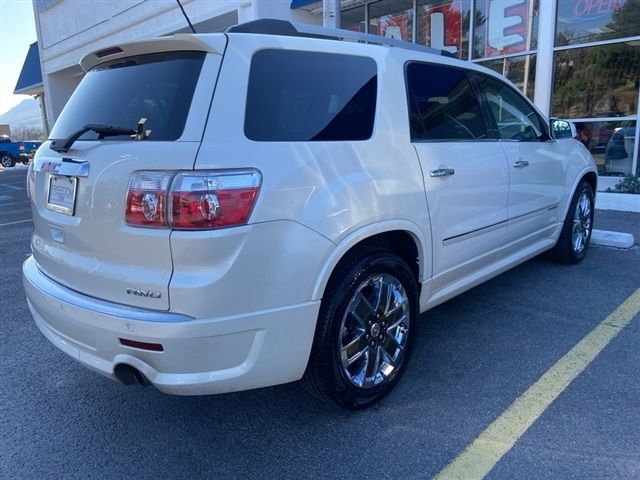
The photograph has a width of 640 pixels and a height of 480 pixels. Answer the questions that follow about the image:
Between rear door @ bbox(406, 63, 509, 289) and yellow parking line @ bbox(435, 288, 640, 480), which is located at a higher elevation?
rear door @ bbox(406, 63, 509, 289)

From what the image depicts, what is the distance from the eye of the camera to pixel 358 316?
2709 millimetres

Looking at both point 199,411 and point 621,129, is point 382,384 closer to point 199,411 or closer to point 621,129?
point 199,411

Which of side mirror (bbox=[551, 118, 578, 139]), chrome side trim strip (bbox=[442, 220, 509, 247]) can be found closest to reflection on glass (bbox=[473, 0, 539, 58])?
side mirror (bbox=[551, 118, 578, 139])

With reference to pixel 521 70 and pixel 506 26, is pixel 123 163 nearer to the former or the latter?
pixel 521 70

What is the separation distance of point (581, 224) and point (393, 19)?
9.24 m

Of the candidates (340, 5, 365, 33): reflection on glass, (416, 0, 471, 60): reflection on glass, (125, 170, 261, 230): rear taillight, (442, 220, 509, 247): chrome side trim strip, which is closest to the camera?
(125, 170, 261, 230): rear taillight

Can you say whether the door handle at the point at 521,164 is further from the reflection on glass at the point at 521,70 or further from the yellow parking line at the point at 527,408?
the reflection on glass at the point at 521,70

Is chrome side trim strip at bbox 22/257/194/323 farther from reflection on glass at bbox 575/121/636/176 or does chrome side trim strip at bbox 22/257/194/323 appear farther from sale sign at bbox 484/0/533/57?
sale sign at bbox 484/0/533/57

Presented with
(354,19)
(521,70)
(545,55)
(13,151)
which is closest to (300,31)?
(545,55)

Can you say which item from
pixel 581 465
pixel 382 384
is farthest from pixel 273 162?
pixel 581 465

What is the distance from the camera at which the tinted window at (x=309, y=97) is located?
2.32 metres

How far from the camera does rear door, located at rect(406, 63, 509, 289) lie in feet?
10.1

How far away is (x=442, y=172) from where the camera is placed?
121 inches

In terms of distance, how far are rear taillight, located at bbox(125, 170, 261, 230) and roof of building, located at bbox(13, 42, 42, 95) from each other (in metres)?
30.9
